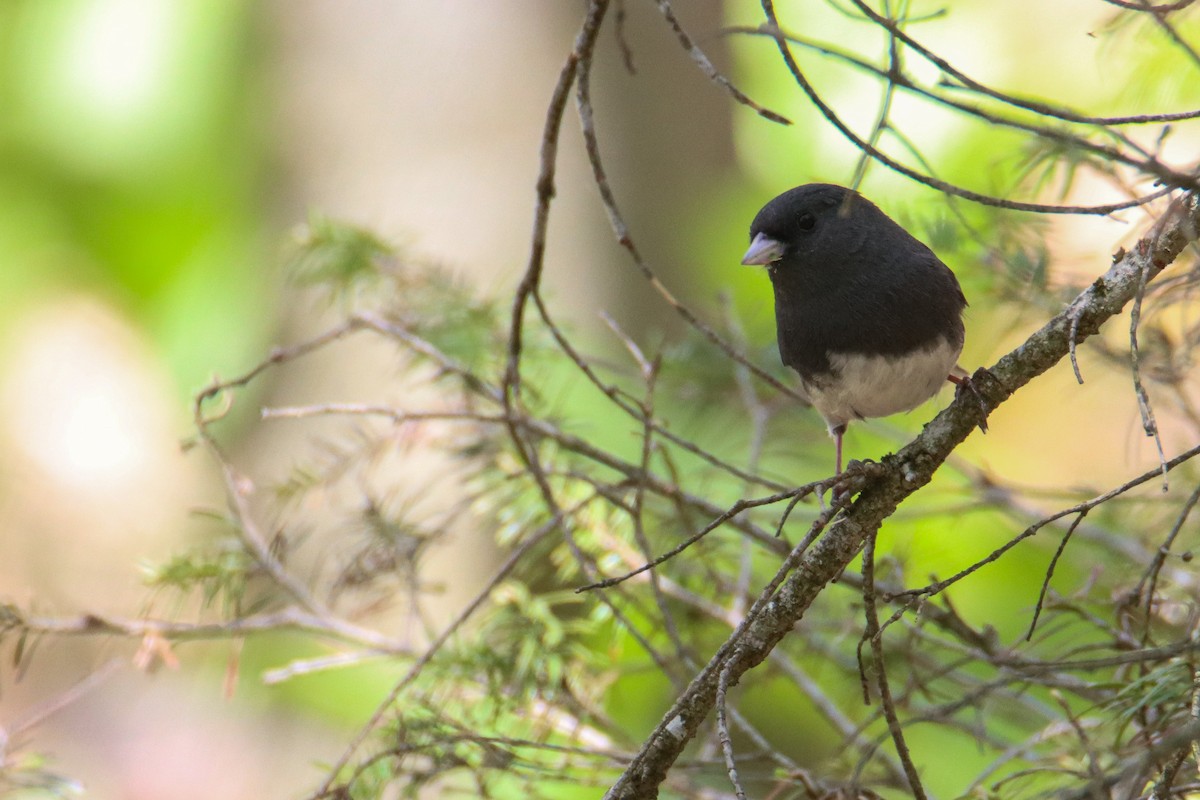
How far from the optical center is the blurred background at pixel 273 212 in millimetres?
2623

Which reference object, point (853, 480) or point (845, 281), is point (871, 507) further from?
point (845, 281)

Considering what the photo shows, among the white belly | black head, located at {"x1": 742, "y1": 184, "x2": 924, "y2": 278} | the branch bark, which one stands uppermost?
black head, located at {"x1": 742, "y1": 184, "x2": 924, "y2": 278}

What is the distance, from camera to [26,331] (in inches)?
139

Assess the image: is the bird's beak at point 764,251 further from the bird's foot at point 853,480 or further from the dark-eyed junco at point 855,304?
the bird's foot at point 853,480

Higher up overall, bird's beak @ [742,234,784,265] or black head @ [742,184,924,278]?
black head @ [742,184,924,278]

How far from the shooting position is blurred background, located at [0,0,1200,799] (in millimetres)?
2623

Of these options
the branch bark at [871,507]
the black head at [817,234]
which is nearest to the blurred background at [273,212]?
the black head at [817,234]

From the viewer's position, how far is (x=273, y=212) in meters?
3.03

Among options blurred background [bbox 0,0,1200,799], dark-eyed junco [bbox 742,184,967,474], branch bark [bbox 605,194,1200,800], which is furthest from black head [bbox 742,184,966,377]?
blurred background [bbox 0,0,1200,799]

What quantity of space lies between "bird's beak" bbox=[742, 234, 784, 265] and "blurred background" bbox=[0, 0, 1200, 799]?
3.35 feet

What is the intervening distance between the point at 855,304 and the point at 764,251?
0.13m

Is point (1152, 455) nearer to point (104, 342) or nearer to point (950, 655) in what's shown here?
point (950, 655)

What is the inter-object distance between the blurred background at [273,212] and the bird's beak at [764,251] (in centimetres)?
102

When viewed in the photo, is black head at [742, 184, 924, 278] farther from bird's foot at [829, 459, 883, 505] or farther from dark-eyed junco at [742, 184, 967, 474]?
bird's foot at [829, 459, 883, 505]
